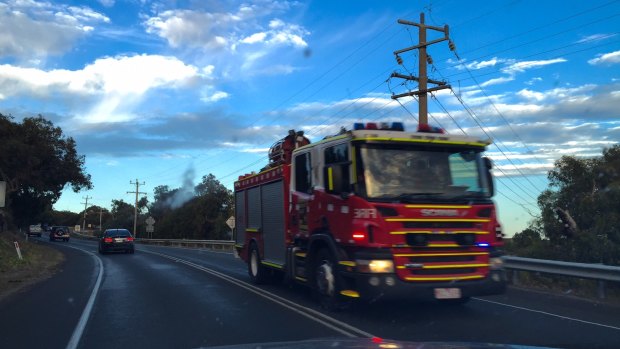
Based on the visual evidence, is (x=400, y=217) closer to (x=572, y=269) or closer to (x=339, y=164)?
(x=339, y=164)

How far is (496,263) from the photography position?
822 centimetres

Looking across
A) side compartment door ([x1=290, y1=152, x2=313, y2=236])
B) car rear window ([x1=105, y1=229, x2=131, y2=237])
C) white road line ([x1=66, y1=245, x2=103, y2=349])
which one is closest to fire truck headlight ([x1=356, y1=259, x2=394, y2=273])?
side compartment door ([x1=290, y1=152, x2=313, y2=236])

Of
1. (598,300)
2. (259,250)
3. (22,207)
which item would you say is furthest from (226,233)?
(598,300)

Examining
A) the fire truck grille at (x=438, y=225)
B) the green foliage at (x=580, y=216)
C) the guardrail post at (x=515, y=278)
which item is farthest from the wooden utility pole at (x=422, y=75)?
the fire truck grille at (x=438, y=225)

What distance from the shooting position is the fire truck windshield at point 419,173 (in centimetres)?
794

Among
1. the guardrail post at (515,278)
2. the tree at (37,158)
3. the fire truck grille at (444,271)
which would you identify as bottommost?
the guardrail post at (515,278)

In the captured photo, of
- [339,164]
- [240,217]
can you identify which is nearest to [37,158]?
[240,217]

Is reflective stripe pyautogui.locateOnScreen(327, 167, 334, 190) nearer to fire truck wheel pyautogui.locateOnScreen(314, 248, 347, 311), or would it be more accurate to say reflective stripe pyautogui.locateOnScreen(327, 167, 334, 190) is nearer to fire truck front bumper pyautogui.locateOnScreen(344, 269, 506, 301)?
fire truck wheel pyautogui.locateOnScreen(314, 248, 347, 311)

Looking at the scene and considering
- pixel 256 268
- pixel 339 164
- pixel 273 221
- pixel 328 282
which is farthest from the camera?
pixel 256 268

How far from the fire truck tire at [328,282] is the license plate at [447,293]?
5.00 feet

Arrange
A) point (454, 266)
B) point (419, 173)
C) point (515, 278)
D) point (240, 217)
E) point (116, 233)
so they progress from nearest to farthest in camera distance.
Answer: point (454, 266) < point (419, 173) < point (515, 278) < point (240, 217) < point (116, 233)

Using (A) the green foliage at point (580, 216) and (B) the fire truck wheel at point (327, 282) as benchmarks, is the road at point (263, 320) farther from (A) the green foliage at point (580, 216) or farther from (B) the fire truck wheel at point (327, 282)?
(A) the green foliage at point (580, 216)

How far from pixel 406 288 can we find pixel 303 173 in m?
3.27

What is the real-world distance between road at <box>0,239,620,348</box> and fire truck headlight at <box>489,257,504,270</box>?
795 mm
